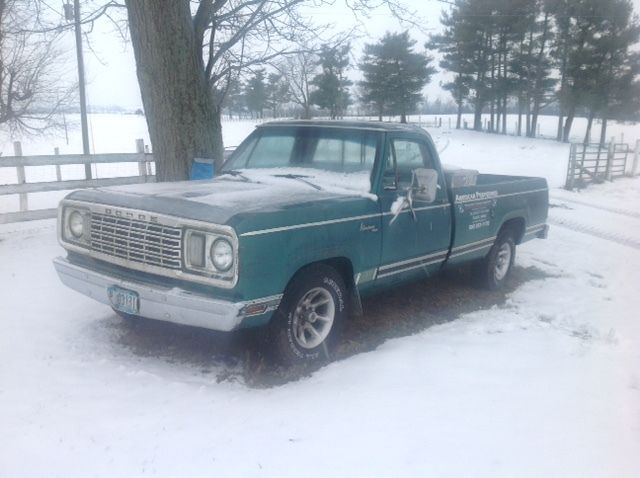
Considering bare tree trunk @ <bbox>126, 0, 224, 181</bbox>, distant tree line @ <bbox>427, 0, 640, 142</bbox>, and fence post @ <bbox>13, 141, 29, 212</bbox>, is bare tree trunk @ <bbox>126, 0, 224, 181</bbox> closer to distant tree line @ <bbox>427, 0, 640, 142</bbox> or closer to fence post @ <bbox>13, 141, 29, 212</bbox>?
fence post @ <bbox>13, 141, 29, 212</bbox>

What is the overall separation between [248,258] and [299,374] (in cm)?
108

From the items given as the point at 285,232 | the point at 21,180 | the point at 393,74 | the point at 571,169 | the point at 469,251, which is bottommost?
the point at 571,169

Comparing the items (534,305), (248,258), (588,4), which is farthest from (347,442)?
(588,4)

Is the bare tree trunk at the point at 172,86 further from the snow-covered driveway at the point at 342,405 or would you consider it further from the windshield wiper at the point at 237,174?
the snow-covered driveway at the point at 342,405

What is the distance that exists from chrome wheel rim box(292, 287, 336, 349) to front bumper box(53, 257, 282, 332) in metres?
0.39

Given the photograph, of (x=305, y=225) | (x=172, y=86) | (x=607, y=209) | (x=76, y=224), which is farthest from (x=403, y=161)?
(x=607, y=209)

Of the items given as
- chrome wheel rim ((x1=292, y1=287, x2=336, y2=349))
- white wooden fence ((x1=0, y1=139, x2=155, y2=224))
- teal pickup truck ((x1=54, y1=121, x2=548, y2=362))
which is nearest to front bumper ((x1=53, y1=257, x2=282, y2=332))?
teal pickup truck ((x1=54, y1=121, x2=548, y2=362))

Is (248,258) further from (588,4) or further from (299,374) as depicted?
(588,4)

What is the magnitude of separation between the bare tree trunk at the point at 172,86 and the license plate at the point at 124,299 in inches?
140

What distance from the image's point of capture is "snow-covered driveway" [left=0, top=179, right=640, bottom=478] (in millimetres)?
3199

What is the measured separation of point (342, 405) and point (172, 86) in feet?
16.7

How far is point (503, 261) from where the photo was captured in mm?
7207

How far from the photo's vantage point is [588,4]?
12000 mm

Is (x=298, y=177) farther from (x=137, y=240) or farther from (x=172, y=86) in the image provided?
(x=172, y=86)
